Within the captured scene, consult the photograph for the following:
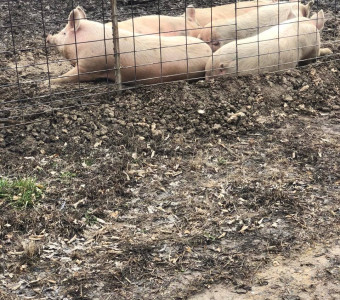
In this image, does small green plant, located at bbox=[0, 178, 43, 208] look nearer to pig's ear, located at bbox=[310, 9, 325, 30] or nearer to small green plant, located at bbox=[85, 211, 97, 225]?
small green plant, located at bbox=[85, 211, 97, 225]

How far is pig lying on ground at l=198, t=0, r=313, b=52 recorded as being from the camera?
25.7 ft

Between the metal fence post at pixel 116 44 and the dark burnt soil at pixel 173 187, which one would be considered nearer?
the dark burnt soil at pixel 173 187

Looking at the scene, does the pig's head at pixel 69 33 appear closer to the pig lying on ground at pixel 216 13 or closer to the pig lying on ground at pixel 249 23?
the pig lying on ground at pixel 249 23

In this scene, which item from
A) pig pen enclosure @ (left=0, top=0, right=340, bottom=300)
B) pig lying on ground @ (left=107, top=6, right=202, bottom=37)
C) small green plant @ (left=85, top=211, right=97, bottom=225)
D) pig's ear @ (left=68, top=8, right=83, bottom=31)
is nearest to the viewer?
pig pen enclosure @ (left=0, top=0, right=340, bottom=300)

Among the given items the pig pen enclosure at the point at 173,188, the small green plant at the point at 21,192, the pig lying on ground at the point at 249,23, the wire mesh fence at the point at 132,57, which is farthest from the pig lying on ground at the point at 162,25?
the small green plant at the point at 21,192

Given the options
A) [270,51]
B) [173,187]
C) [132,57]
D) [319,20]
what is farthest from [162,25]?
[173,187]

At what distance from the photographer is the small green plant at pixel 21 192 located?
452cm

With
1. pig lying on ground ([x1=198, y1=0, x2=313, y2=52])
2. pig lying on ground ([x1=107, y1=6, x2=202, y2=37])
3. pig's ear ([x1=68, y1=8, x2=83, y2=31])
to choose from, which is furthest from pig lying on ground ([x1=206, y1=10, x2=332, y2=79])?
pig's ear ([x1=68, y1=8, x2=83, y2=31])

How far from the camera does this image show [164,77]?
6.61m

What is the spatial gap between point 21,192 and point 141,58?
2490mm

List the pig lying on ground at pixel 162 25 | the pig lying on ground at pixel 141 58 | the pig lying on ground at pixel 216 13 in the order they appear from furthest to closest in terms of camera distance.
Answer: the pig lying on ground at pixel 216 13 → the pig lying on ground at pixel 162 25 → the pig lying on ground at pixel 141 58

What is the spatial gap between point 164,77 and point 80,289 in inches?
132

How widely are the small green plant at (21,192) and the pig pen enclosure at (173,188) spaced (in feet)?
0.03

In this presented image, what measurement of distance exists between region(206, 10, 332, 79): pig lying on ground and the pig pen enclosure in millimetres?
148
